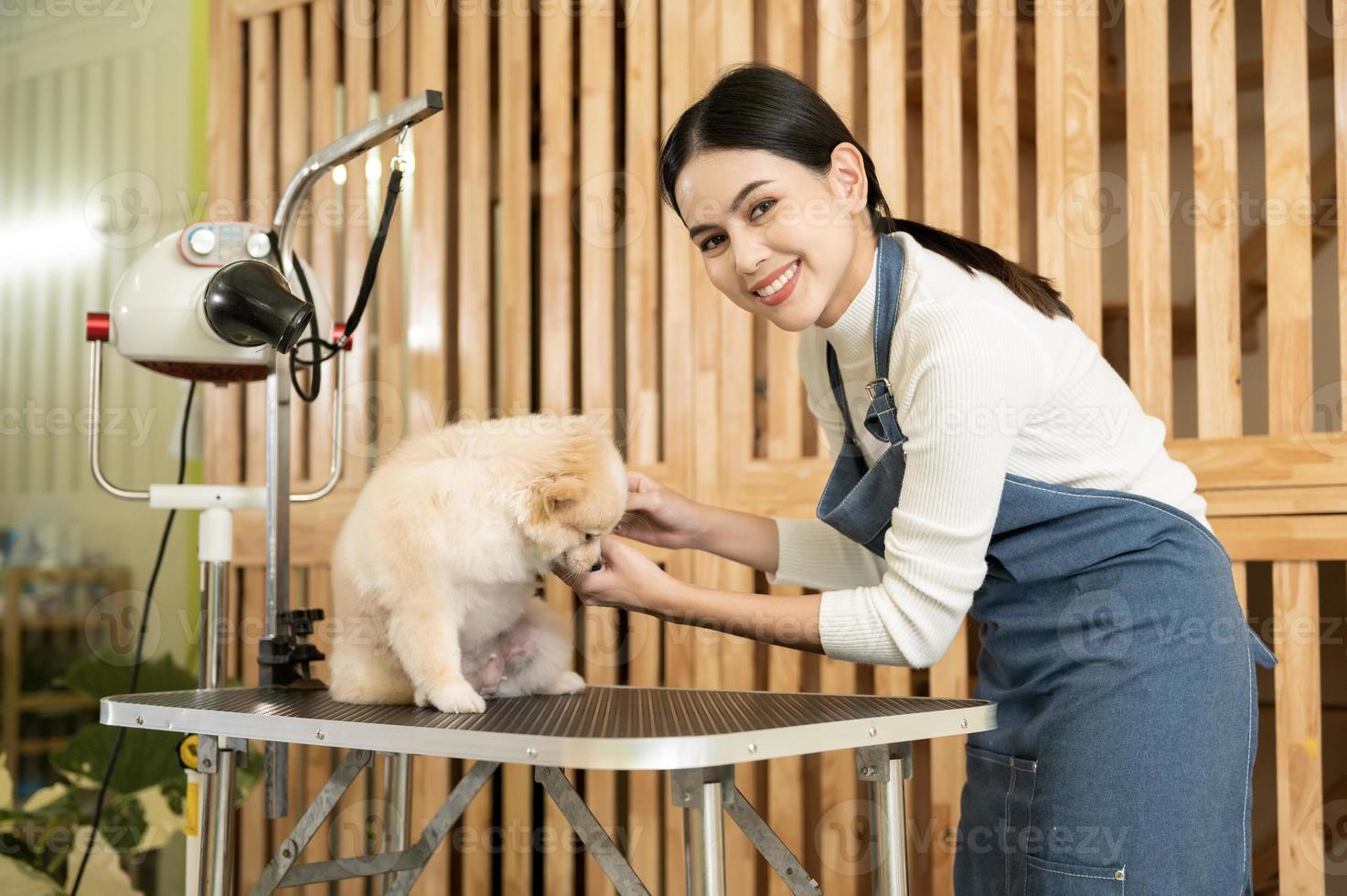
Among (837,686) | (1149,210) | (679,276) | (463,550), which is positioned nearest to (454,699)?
(463,550)

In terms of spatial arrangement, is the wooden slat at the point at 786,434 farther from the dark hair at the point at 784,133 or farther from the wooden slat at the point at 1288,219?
the dark hair at the point at 784,133

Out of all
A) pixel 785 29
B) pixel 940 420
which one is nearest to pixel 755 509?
pixel 785 29

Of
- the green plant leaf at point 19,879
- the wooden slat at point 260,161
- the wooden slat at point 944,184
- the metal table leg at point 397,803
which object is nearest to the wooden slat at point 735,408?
the wooden slat at point 944,184

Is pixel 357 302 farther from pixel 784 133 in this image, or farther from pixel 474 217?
pixel 474 217

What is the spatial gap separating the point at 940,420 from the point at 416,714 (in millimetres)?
627

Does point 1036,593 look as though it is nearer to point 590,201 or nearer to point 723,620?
point 723,620

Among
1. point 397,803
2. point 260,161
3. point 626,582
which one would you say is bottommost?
point 397,803

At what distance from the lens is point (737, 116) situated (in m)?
1.30

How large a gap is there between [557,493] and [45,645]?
1.87 m

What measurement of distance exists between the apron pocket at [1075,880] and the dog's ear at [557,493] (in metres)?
0.63

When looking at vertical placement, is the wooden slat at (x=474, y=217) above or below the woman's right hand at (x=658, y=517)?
above

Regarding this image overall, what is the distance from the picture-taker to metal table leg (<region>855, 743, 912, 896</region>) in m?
1.23

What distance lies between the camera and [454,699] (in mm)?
1266

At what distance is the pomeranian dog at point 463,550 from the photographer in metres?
1.29
